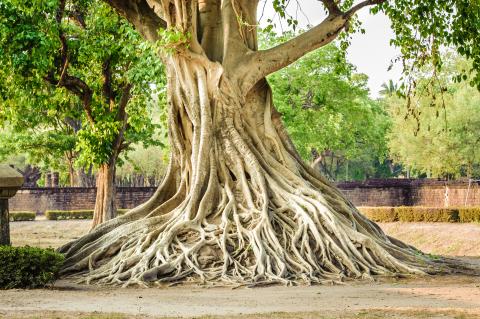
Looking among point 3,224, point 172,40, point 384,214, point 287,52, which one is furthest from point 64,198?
point 3,224

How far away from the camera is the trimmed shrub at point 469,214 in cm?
2761

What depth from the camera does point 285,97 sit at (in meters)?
41.4

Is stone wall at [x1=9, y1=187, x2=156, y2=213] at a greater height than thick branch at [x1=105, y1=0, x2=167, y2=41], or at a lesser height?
lesser

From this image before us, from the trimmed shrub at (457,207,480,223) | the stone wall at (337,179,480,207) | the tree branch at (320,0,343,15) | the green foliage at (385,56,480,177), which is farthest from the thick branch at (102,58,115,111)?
the stone wall at (337,179,480,207)

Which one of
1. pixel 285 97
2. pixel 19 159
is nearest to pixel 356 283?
pixel 285 97

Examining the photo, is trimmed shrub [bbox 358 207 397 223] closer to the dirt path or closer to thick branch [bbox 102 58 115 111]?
thick branch [bbox 102 58 115 111]

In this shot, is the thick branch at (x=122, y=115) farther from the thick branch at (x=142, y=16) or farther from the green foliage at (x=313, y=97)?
the green foliage at (x=313, y=97)

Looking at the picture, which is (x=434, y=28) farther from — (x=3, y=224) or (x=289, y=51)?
(x=3, y=224)

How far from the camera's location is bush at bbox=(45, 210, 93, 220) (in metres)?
42.5

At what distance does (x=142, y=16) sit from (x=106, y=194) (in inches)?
363

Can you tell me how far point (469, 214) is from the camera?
27.8m

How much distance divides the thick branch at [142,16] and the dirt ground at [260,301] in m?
5.41

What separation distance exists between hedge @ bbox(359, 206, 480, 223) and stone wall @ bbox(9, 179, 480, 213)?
41.7ft

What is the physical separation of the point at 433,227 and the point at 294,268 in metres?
15.8
